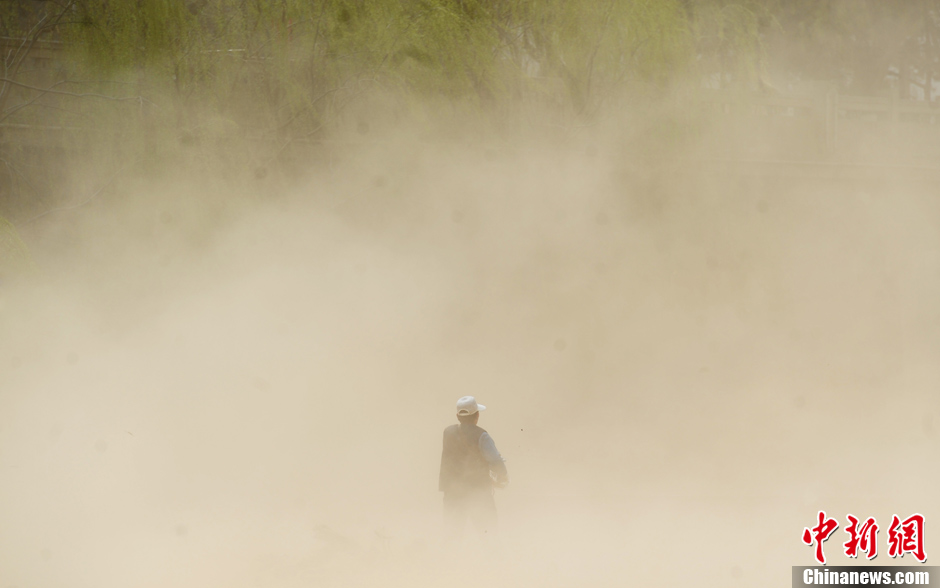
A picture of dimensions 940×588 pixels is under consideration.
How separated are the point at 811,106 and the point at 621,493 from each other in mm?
6237

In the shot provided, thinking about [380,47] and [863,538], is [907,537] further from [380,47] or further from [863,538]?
[380,47]

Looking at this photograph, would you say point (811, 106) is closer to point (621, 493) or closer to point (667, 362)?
point (667, 362)

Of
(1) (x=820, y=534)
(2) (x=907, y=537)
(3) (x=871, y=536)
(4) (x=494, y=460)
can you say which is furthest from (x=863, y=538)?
(4) (x=494, y=460)

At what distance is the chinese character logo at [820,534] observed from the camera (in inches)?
217

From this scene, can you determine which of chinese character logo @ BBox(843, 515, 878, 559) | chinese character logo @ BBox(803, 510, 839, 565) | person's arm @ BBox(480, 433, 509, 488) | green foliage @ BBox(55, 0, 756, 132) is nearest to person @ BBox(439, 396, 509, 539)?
person's arm @ BBox(480, 433, 509, 488)

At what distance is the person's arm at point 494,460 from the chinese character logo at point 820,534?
2272 millimetres

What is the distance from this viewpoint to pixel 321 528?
5.93 m

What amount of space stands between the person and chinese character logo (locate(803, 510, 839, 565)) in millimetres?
2264

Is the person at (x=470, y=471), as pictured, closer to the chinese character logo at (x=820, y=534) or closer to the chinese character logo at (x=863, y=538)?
the chinese character logo at (x=820, y=534)

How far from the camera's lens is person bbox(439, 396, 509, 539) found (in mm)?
4762

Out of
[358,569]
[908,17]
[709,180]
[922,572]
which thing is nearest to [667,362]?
[709,180]

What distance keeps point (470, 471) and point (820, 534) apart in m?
2.57

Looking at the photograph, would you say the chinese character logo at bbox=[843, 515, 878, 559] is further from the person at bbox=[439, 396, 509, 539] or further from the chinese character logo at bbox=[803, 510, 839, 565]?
the person at bbox=[439, 396, 509, 539]

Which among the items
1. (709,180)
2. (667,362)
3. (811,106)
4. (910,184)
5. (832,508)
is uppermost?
(811,106)
